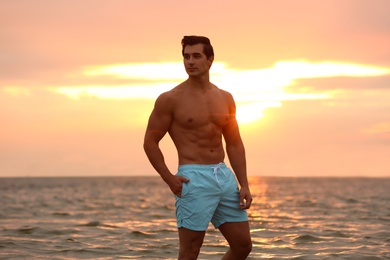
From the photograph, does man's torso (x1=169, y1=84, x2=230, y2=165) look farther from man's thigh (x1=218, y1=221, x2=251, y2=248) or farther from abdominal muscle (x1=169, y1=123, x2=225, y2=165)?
man's thigh (x1=218, y1=221, x2=251, y2=248)

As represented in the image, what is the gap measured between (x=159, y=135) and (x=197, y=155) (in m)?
0.40

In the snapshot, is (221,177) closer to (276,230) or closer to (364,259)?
(364,259)

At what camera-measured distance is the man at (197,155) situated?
7180mm

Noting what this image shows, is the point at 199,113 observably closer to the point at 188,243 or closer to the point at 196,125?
the point at 196,125

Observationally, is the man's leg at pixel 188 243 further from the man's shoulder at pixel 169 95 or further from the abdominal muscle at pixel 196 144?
the man's shoulder at pixel 169 95

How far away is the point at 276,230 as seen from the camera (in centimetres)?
1772

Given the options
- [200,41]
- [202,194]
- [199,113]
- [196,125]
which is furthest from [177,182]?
[200,41]

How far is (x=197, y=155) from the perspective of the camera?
726 cm

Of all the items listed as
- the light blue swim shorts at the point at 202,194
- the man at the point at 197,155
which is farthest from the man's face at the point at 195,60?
the light blue swim shorts at the point at 202,194

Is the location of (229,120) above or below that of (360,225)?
above

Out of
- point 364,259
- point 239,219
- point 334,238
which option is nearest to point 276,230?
point 334,238

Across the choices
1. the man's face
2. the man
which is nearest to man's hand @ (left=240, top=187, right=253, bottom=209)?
the man

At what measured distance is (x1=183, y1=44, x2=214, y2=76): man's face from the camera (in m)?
7.12

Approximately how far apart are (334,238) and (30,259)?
249 inches
